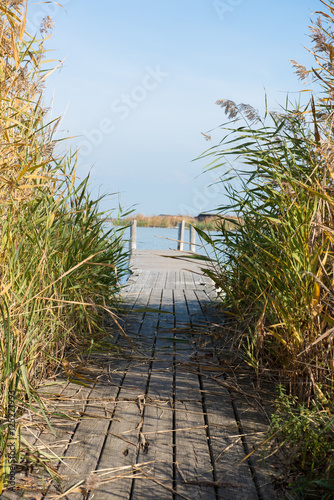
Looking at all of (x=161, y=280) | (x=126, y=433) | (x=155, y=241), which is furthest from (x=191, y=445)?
(x=155, y=241)

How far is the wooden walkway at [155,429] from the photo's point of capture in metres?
1.80

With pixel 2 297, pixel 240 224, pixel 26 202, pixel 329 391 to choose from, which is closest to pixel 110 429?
pixel 2 297

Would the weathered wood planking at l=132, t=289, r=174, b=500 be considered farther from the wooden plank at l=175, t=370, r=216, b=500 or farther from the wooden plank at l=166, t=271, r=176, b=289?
the wooden plank at l=166, t=271, r=176, b=289

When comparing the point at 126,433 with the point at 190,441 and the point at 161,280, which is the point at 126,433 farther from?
the point at 161,280

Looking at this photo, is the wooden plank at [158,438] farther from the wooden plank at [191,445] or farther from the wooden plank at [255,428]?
the wooden plank at [255,428]

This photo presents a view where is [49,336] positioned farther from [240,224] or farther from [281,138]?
[281,138]

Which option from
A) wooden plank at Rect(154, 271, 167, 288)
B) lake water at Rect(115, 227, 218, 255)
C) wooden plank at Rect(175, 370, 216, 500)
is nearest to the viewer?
wooden plank at Rect(175, 370, 216, 500)

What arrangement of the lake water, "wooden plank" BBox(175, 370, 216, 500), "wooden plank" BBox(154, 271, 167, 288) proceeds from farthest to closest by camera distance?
"wooden plank" BBox(154, 271, 167, 288) < the lake water < "wooden plank" BBox(175, 370, 216, 500)

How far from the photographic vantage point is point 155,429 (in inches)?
87.6

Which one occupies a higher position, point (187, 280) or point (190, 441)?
point (187, 280)

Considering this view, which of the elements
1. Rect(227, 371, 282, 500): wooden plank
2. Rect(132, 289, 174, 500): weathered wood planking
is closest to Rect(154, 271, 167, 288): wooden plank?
Rect(132, 289, 174, 500): weathered wood planking

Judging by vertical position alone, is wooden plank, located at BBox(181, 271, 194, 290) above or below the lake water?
below

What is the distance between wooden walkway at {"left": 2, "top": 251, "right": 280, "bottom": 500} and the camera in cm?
180

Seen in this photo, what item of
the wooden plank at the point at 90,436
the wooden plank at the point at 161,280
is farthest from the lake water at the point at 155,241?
the wooden plank at the point at 90,436
